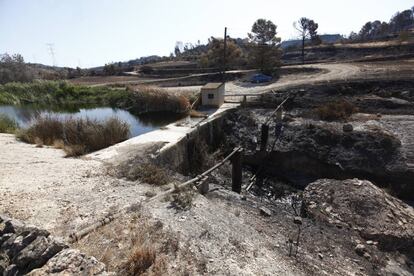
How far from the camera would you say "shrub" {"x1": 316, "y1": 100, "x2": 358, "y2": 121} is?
16891 mm

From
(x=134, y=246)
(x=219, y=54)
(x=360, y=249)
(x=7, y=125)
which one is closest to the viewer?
(x=134, y=246)

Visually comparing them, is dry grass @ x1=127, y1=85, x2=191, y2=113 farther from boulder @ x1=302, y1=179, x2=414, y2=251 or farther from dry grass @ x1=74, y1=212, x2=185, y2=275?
dry grass @ x1=74, y1=212, x2=185, y2=275

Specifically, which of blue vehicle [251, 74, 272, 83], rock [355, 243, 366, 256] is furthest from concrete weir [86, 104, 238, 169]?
blue vehicle [251, 74, 272, 83]

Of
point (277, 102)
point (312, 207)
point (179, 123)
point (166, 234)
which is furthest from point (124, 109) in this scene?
point (166, 234)

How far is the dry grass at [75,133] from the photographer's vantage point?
11.6 meters

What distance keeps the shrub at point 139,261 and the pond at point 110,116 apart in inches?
421

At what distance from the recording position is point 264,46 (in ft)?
114

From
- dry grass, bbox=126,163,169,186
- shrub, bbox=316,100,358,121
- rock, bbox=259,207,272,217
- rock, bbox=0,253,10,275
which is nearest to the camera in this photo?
rock, bbox=0,253,10,275

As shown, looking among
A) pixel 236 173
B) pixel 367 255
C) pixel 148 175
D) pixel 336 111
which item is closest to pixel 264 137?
pixel 236 173

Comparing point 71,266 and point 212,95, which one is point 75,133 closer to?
point 71,266

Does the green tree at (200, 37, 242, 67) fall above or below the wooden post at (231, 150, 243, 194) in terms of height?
above

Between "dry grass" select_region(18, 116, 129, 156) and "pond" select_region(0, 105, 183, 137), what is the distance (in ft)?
8.80

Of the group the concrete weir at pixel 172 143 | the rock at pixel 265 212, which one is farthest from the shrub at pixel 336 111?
the rock at pixel 265 212

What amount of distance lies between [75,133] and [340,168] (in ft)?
34.5
